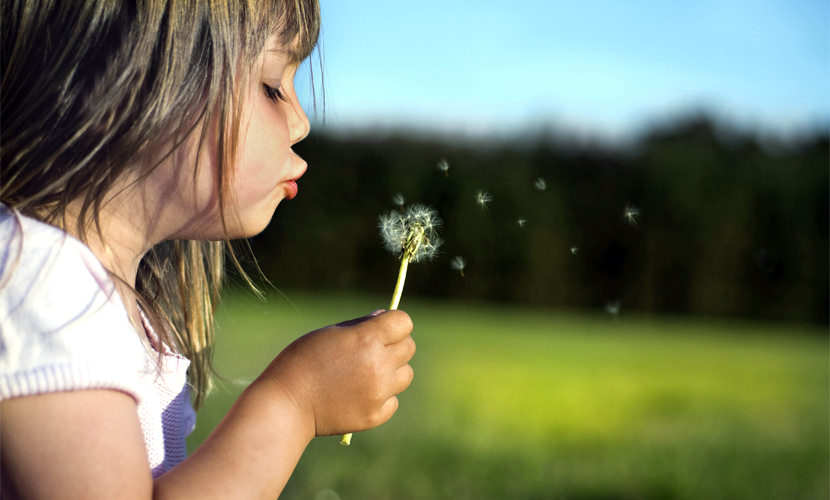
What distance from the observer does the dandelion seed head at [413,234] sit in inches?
57.1

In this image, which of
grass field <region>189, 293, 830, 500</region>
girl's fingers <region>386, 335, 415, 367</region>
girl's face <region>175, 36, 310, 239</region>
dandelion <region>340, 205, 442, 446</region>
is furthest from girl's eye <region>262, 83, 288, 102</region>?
grass field <region>189, 293, 830, 500</region>

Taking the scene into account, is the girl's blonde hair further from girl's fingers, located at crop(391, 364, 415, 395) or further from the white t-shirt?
girl's fingers, located at crop(391, 364, 415, 395)

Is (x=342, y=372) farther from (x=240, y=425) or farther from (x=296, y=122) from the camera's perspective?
(x=296, y=122)

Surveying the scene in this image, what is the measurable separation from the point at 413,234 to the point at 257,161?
1.11ft

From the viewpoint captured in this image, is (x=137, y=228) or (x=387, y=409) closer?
(x=137, y=228)

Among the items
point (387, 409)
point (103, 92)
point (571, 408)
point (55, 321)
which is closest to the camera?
point (55, 321)

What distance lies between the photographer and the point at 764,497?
4328 millimetres

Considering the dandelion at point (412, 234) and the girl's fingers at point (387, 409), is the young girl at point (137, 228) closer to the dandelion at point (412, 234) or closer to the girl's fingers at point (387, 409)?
the girl's fingers at point (387, 409)

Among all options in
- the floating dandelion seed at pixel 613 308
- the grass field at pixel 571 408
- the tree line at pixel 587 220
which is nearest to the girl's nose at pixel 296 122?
the grass field at pixel 571 408

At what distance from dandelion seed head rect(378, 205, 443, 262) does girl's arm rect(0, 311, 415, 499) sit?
0.55 ft

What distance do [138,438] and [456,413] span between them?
5.08 meters

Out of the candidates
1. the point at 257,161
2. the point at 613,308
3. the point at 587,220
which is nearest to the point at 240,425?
the point at 257,161

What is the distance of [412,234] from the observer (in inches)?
57.1

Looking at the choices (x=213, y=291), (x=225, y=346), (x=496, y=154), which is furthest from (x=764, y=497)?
(x=496, y=154)
